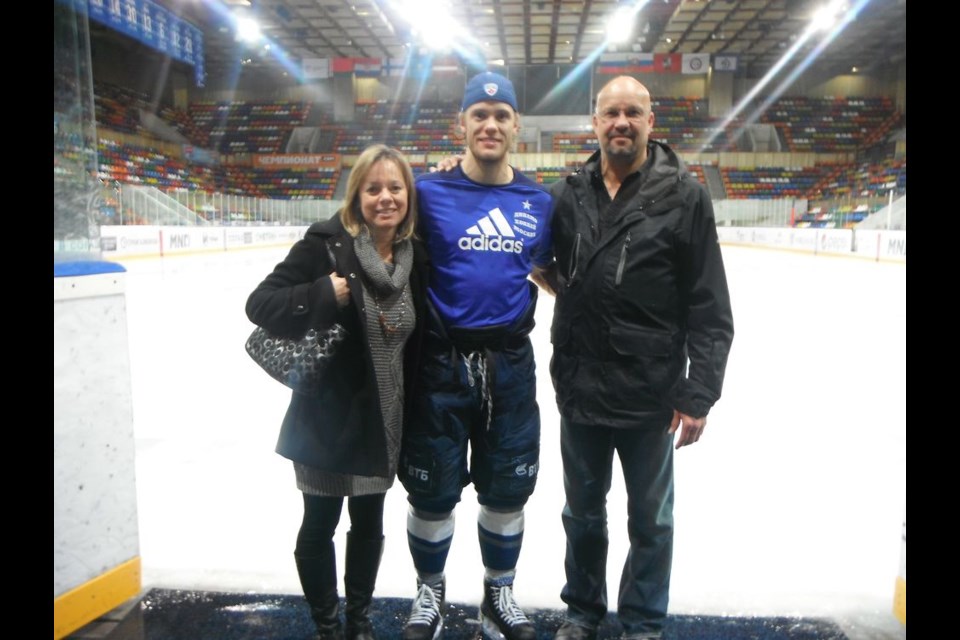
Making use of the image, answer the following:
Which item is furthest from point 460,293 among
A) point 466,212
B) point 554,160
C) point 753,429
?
point 554,160

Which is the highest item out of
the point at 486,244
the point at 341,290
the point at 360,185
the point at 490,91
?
the point at 490,91

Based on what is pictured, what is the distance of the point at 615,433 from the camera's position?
180 centimetres

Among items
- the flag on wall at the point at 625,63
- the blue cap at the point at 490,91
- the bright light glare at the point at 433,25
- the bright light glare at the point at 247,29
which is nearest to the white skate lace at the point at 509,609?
the blue cap at the point at 490,91

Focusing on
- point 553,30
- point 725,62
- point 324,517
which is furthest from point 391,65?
point 324,517

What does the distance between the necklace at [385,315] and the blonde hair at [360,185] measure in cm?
14

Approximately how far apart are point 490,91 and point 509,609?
4.22 ft

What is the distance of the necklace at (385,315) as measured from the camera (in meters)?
1.64

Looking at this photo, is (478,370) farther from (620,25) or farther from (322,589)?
(620,25)

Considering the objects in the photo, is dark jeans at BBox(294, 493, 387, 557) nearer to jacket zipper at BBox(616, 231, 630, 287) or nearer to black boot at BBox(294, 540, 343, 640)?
black boot at BBox(294, 540, 343, 640)

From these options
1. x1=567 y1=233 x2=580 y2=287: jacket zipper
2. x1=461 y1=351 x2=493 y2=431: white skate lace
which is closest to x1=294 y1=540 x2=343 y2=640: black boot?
x1=461 y1=351 x2=493 y2=431: white skate lace

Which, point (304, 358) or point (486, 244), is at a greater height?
point (486, 244)

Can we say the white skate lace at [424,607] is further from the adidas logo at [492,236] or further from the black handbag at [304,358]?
the adidas logo at [492,236]

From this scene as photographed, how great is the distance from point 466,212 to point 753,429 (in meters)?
2.31

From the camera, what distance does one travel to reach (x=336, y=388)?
1656 millimetres
